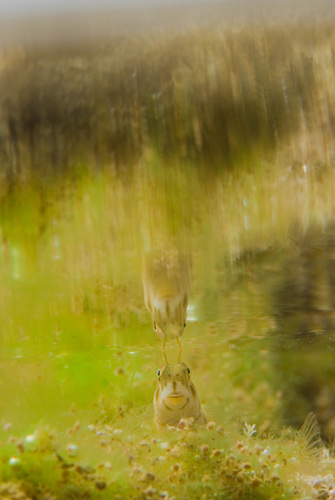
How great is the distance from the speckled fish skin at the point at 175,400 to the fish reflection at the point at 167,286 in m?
0.57

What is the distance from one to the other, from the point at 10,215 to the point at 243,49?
180cm

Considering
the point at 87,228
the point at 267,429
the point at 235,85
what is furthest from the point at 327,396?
the point at 235,85

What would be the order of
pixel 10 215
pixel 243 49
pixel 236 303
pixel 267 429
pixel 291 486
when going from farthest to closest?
pixel 267 429, pixel 236 303, pixel 291 486, pixel 10 215, pixel 243 49

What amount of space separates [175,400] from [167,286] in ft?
3.75

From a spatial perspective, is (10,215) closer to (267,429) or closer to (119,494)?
(119,494)

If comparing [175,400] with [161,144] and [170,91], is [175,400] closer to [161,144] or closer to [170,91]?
[161,144]

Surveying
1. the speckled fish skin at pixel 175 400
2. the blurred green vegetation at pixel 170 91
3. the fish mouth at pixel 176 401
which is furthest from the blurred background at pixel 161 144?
the fish mouth at pixel 176 401

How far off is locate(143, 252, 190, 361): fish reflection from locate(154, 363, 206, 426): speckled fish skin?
57 cm

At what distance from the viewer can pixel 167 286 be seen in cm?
364

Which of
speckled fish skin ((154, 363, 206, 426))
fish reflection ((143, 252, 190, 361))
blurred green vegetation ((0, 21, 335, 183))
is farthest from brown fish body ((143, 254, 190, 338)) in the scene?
blurred green vegetation ((0, 21, 335, 183))

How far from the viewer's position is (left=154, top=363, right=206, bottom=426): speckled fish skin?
3.88 m

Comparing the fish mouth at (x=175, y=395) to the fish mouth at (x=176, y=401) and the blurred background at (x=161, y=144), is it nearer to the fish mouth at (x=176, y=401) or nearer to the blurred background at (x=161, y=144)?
the fish mouth at (x=176, y=401)

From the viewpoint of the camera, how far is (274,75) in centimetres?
223

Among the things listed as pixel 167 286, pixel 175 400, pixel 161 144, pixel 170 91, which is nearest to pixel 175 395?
pixel 175 400
